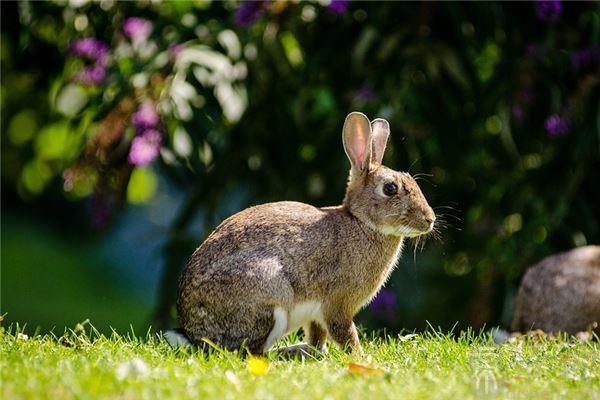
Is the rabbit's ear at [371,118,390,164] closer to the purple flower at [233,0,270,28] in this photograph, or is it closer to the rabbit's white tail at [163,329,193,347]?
the rabbit's white tail at [163,329,193,347]

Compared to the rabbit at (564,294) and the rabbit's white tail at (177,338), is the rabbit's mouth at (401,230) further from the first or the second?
the rabbit at (564,294)

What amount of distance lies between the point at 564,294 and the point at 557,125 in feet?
5.55

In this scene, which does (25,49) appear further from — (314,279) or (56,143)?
(314,279)

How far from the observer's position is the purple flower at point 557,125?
884 cm

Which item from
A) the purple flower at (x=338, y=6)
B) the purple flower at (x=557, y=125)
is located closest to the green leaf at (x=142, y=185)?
the purple flower at (x=338, y=6)

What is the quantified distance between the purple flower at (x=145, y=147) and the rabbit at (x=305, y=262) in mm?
2486

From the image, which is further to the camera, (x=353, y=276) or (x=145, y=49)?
(x=145, y=49)

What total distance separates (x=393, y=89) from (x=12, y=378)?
492 cm

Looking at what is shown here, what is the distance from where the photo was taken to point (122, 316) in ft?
40.1

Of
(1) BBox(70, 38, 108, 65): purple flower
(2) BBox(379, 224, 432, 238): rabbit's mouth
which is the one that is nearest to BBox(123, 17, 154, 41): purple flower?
(1) BBox(70, 38, 108, 65): purple flower

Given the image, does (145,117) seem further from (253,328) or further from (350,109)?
(253,328)

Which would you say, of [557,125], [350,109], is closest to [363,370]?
[350,109]

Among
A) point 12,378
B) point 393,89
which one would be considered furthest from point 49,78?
point 12,378

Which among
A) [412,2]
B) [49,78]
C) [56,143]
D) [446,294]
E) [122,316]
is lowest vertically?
[122,316]
